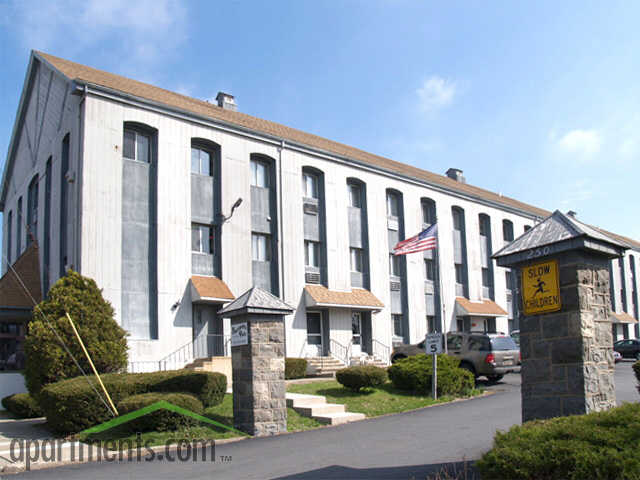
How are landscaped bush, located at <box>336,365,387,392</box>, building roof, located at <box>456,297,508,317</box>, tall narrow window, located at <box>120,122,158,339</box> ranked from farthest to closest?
1. building roof, located at <box>456,297,508,317</box>
2. tall narrow window, located at <box>120,122,158,339</box>
3. landscaped bush, located at <box>336,365,387,392</box>

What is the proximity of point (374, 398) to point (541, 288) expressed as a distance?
31.4 ft

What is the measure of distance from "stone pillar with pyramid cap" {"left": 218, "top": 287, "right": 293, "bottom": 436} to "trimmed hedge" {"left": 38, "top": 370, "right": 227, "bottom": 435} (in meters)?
1.35

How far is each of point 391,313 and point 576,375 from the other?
22.7 metres

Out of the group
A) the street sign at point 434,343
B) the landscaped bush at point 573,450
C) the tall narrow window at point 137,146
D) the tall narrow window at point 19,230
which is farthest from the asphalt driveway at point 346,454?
the tall narrow window at point 19,230

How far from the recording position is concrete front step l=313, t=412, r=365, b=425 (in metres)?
13.1

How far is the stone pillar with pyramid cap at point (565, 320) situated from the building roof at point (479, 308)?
2567 cm

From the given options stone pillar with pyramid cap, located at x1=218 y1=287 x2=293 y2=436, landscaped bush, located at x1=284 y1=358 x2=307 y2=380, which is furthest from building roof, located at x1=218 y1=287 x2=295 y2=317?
landscaped bush, located at x1=284 y1=358 x2=307 y2=380

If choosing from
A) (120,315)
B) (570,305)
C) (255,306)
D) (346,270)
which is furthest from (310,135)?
(570,305)

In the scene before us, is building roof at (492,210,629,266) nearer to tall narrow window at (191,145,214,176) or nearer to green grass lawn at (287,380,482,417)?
green grass lawn at (287,380,482,417)

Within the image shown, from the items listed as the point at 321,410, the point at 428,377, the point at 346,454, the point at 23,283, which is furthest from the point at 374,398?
the point at 23,283

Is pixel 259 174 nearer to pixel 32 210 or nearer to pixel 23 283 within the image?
pixel 23 283

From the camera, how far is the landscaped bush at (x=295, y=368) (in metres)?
21.9

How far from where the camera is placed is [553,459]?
5.21m

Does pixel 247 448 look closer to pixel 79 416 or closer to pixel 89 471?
pixel 89 471
